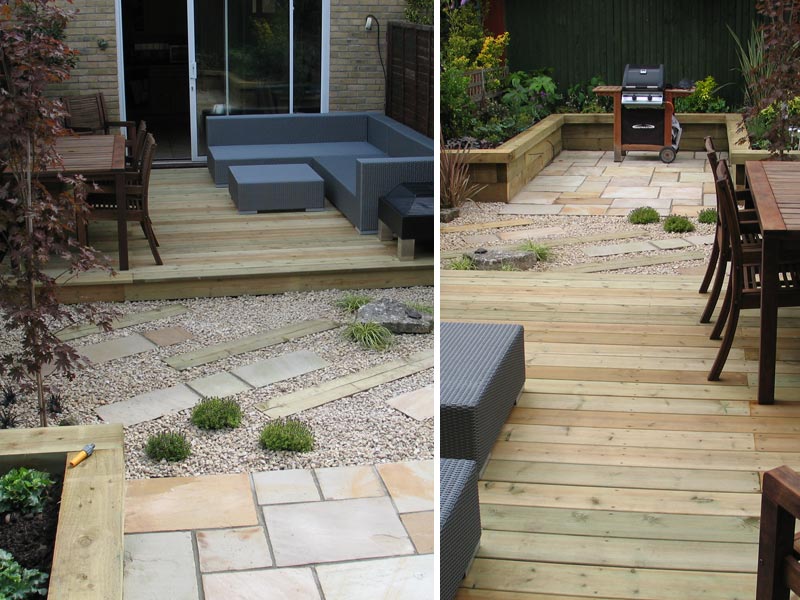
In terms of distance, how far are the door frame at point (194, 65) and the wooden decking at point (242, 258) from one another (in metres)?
2.15

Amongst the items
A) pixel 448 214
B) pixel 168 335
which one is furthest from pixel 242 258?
pixel 448 214

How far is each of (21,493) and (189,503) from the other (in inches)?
33.0

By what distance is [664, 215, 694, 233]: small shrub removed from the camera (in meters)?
7.50

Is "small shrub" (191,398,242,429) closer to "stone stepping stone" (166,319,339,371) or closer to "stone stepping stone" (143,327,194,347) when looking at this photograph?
"stone stepping stone" (166,319,339,371)

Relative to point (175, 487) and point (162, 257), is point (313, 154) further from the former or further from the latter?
point (175, 487)

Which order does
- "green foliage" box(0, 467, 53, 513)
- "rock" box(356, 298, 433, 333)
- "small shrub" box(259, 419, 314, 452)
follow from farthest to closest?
"rock" box(356, 298, 433, 333), "small shrub" box(259, 419, 314, 452), "green foliage" box(0, 467, 53, 513)

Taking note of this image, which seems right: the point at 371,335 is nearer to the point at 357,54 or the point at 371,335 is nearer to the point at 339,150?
the point at 339,150

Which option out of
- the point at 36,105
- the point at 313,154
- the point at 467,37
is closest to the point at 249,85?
the point at 313,154

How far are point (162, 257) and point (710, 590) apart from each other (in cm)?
478

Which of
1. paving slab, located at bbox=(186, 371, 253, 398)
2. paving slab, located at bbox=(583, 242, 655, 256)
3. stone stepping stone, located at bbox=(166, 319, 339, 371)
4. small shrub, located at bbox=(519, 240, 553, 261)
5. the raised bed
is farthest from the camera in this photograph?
paving slab, located at bbox=(583, 242, 655, 256)

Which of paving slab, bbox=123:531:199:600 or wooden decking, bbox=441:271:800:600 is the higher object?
wooden decking, bbox=441:271:800:600

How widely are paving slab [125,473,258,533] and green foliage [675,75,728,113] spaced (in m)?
9.58

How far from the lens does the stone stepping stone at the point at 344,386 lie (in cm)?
467

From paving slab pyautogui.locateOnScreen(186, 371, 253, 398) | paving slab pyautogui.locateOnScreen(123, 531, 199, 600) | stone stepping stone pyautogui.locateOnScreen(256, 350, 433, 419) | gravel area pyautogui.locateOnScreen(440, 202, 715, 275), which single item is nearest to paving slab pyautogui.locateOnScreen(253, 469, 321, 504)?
paving slab pyautogui.locateOnScreen(123, 531, 199, 600)
